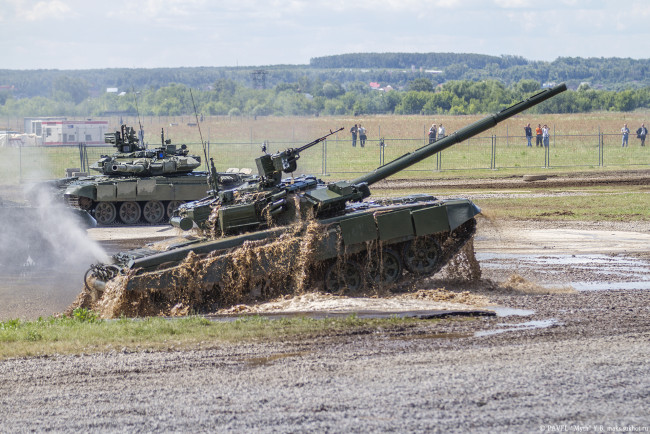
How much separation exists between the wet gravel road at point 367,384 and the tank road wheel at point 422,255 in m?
3.46

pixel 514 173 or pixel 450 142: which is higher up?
pixel 450 142

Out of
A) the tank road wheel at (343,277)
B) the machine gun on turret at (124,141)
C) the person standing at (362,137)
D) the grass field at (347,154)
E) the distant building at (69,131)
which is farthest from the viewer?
the distant building at (69,131)

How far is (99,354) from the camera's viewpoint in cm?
1141

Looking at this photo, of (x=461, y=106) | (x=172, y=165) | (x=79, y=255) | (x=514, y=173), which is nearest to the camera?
(x=79, y=255)

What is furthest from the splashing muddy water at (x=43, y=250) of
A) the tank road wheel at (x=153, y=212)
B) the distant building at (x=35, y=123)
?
the distant building at (x=35, y=123)

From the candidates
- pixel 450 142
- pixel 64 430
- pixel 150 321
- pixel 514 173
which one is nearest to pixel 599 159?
pixel 514 173

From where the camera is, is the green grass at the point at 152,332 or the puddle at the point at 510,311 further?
the puddle at the point at 510,311

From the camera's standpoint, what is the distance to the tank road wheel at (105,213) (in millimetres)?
27734

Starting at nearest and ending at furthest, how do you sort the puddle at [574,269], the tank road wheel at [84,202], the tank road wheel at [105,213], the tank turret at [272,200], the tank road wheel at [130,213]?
the tank turret at [272,200], the puddle at [574,269], the tank road wheel at [84,202], the tank road wheel at [105,213], the tank road wheel at [130,213]

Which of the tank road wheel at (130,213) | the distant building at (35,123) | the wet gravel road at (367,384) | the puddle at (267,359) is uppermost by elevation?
the distant building at (35,123)

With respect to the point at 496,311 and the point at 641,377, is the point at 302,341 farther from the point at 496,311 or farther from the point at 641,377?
the point at 641,377

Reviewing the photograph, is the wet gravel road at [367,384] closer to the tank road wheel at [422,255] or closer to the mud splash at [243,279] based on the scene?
the mud splash at [243,279]

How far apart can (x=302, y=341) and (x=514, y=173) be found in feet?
89.7

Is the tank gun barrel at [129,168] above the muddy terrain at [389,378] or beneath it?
above
